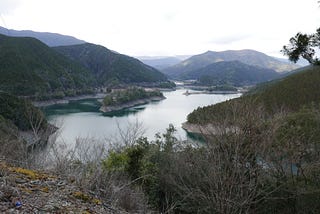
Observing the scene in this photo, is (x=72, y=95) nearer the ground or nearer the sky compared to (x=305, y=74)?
nearer the ground

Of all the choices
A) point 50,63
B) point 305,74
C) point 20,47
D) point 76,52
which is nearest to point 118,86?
point 50,63

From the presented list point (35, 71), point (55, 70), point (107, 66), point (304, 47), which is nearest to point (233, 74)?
point (107, 66)

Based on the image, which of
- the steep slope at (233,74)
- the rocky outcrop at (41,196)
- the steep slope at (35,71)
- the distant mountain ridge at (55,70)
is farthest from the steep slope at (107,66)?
the rocky outcrop at (41,196)

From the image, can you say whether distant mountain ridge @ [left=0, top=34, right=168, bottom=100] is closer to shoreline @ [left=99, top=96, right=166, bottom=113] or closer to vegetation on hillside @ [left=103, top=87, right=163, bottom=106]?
vegetation on hillside @ [left=103, top=87, right=163, bottom=106]

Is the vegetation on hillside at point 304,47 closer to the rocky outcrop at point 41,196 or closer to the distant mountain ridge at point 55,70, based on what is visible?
the rocky outcrop at point 41,196

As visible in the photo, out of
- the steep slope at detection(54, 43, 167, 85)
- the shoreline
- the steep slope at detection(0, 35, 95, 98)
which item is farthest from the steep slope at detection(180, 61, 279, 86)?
the steep slope at detection(0, 35, 95, 98)

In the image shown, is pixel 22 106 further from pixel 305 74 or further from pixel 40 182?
pixel 305 74
